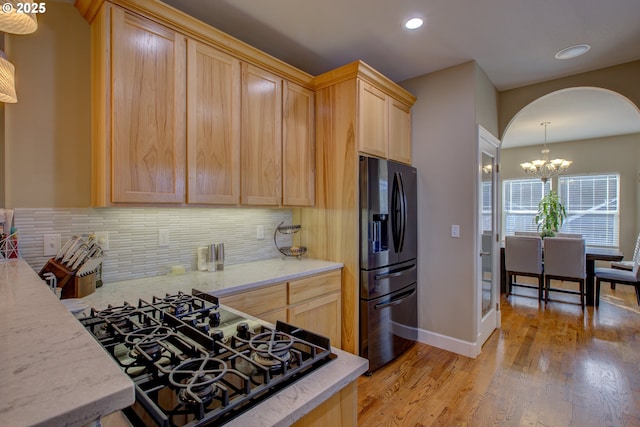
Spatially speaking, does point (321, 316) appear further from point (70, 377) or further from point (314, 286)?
point (70, 377)

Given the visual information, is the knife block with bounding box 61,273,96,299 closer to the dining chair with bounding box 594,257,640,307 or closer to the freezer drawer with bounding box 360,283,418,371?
the freezer drawer with bounding box 360,283,418,371

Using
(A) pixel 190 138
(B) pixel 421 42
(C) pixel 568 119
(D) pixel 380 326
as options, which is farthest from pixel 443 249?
(C) pixel 568 119

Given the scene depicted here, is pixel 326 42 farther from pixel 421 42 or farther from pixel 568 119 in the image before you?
pixel 568 119

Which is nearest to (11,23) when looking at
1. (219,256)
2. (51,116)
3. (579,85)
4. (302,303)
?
(51,116)

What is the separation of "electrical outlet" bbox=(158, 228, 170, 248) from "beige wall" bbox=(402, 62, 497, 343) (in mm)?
2283

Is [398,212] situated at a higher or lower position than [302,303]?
higher

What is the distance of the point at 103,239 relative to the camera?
184 centimetres

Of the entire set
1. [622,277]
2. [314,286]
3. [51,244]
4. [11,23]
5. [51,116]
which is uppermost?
[11,23]

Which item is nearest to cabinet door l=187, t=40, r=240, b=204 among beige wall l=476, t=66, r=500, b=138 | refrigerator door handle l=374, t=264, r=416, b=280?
refrigerator door handle l=374, t=264, r=416, b=280

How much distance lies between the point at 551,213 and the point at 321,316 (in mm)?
5980

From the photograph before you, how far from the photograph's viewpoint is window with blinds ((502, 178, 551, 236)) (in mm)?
6672

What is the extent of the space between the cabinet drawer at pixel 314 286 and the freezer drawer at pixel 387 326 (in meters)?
0.26

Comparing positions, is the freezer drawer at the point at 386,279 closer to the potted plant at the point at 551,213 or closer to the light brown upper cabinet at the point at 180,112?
the light brown upper cabinet at the point at 180,112

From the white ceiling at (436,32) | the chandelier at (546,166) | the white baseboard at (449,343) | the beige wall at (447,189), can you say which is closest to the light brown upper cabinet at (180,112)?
the white ceiling at (436,32)
